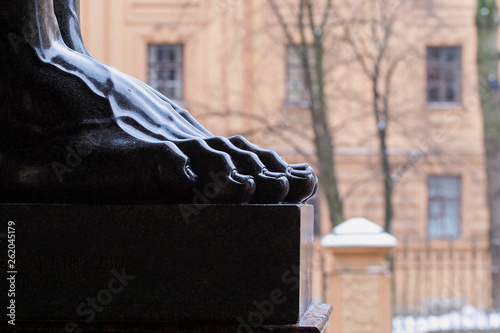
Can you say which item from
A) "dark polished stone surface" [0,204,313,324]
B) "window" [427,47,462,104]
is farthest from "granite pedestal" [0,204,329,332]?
"window" [427,47,462,104]

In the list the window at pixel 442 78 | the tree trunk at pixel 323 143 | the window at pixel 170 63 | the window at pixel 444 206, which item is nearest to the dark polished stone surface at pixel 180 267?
the tree trunk at pixel 323 143

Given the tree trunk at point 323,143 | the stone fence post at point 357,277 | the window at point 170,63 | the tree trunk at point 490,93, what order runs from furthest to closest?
the window at point 170,63, the tree trunk at point 323,143, the tree trunk at point 490,93, the stone fence post at point 357,277

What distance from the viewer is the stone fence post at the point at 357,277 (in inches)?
348

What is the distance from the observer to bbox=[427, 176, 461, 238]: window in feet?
73.2

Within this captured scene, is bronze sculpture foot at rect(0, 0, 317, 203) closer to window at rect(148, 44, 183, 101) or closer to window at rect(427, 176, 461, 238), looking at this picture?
window at rect(148, 44, 183, 101)

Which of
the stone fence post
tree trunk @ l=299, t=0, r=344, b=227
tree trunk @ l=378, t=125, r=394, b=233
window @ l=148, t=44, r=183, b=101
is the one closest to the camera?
the stone fence post

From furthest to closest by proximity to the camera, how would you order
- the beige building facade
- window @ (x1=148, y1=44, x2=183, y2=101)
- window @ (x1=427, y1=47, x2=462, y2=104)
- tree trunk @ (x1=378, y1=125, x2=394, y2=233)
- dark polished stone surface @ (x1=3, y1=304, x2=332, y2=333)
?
window @ (x1=148, y1=44, x2=183, y2=101) < window @ (x1=427, y1=47, x2=462, y2=104) < the beige building facade < tree trunk @ (x1=378, y1=125, x2=394, y2=233) < dark polished stone surface @ (x1=3, y1=304, x2=332, y2=333)

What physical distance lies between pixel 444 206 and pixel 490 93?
6.23m

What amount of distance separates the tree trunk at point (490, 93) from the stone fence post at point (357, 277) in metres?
7.85

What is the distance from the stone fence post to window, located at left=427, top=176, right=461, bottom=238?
13.7 m

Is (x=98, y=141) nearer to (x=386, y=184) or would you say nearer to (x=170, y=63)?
(x=386, y=184)

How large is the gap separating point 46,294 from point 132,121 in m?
0.61

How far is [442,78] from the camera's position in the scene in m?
22.6

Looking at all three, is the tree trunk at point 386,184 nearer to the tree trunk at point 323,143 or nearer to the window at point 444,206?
the tree trunk at point 323,143
